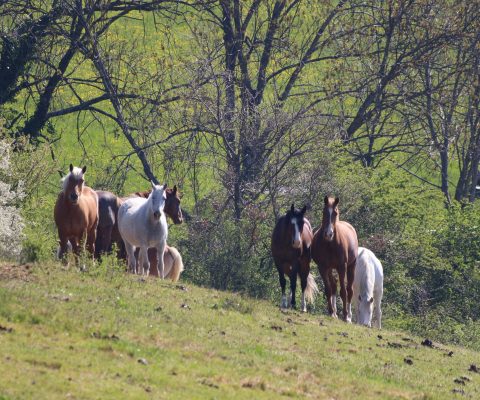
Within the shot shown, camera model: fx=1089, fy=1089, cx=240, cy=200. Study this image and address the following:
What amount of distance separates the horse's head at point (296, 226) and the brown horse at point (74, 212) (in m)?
3.64

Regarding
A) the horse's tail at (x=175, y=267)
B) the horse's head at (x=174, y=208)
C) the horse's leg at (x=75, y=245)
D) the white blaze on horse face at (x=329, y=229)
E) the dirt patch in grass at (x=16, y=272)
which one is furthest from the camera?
the horse's tail at (x=175, y=267)

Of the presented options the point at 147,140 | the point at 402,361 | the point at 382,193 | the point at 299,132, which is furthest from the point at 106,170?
the point at 402,361

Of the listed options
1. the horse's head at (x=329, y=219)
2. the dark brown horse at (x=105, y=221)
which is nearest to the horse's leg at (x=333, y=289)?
the horse's head at (x=329, y=219)

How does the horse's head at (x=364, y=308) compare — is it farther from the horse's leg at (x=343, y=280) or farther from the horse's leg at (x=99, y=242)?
Result: the horse's leg at (x=99, y=242)

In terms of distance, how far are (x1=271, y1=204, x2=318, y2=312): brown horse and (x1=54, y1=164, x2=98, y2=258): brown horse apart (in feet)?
11.8

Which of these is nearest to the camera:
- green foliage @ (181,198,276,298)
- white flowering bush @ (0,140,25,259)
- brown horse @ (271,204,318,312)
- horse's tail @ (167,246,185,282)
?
brown horse @ (271,204,318,312)

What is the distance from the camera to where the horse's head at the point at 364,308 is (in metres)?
22.0

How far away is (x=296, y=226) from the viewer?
19.8 m

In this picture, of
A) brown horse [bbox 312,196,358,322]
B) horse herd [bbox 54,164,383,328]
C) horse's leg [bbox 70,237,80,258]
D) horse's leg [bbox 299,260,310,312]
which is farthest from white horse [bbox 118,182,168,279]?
brown horse [bbox 312,196,358,322]

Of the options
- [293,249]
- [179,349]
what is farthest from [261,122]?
[179,349]

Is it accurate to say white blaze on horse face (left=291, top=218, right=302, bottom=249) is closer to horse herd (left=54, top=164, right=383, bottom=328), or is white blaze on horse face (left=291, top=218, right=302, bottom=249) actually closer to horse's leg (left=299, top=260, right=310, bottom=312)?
horse herd (left=54, top=164, right=383, bottom=328)

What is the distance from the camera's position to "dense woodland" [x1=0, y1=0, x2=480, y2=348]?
1079 inches

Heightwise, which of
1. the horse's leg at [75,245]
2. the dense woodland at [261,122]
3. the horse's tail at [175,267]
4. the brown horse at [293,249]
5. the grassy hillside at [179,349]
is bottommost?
the grassy hillside at [179,349]

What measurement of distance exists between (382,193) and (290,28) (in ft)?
19.3
